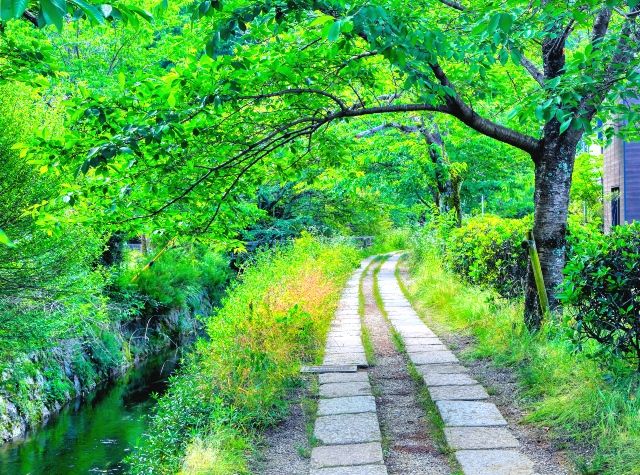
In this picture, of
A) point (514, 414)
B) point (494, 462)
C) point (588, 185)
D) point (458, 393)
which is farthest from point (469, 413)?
point (588, 185)

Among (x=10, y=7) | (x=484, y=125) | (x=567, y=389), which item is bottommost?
(x=567, y=389)

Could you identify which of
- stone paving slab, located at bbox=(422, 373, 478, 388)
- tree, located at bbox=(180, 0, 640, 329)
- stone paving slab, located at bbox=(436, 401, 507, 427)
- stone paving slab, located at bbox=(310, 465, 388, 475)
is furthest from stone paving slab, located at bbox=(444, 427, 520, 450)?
tree, located at bbox=(180, 0, 640, 329)

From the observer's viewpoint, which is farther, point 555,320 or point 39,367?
point 39,367

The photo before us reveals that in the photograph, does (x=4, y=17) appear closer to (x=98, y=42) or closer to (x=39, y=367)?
(x=39, y=367)

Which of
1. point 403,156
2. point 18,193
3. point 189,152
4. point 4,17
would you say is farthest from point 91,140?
point 403,156

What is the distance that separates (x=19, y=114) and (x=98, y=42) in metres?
A: 12.1

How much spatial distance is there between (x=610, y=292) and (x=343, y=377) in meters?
2.93

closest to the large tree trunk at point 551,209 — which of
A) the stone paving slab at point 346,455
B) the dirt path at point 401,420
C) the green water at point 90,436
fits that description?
the dirt path at point 401,420

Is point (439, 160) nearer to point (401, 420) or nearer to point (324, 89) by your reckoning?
point (324, 89)

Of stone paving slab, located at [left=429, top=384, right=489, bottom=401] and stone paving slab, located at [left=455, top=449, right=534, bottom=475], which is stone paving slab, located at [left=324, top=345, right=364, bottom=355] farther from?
stone paving slab, located at [left=455, top=449, right=534, bottom=475]

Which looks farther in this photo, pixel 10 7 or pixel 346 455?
pixel 346 455

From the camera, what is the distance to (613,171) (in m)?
17.0

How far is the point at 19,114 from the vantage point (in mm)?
8719

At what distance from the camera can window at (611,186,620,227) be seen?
54.9ft
